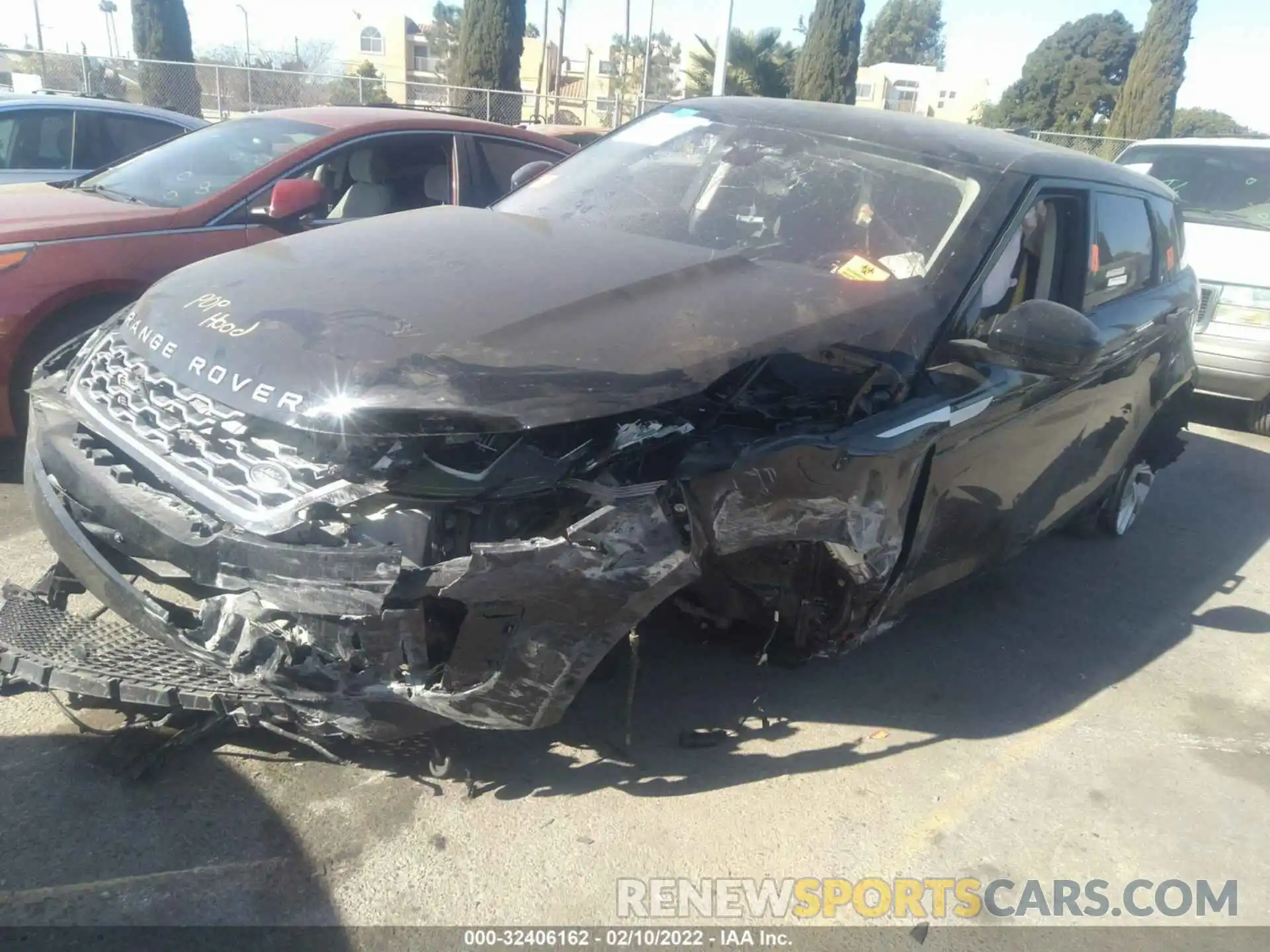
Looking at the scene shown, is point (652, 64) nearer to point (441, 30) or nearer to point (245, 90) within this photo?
point (441, 30)

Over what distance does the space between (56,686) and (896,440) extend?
232 cm

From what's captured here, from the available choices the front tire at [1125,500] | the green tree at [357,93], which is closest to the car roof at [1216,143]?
the front tire at [1125,500]

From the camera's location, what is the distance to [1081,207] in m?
3.98

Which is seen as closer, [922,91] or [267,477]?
[267,477]

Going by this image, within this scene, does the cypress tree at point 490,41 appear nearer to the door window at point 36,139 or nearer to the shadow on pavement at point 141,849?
the door window at point 36,139

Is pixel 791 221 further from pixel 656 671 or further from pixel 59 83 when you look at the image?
pixel 59 83

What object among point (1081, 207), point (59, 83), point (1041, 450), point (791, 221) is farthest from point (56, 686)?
point (59, 83)

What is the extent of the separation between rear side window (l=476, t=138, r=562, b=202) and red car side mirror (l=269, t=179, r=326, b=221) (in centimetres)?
128

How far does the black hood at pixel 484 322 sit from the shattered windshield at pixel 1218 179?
251 inches

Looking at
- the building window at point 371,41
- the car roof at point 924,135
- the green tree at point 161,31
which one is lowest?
the car roof at point 924,135

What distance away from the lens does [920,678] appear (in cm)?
376

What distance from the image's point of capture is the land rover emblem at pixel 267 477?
241cm

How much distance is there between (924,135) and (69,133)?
6620 millimetres

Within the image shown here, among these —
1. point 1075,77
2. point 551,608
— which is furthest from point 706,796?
point 1075,77
